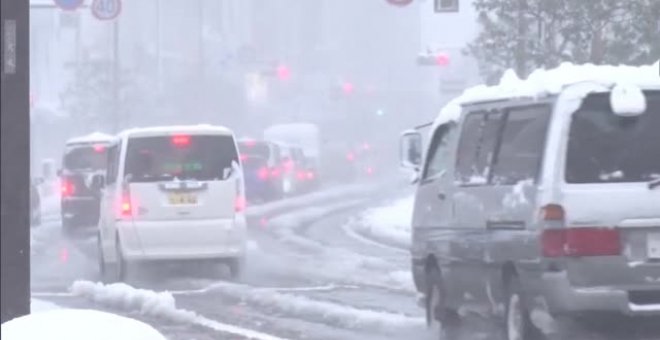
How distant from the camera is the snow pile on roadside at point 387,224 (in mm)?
30922

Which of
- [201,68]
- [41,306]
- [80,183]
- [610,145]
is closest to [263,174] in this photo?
[80,183]

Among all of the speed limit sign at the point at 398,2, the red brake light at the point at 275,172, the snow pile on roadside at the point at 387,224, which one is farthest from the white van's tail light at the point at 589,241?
the red brake light at the point at 275,172

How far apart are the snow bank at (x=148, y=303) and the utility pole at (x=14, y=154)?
19.3 feet

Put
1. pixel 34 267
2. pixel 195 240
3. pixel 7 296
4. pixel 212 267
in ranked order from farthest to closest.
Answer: pixel 34 267
pixel 212 267
pixel 195 240
pixel 7 296

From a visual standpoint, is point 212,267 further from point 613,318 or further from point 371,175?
point 371,175

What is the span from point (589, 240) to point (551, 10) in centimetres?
1521

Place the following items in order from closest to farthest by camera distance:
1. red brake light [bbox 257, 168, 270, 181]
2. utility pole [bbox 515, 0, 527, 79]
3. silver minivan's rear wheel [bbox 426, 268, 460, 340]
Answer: silver minivan's rear wheel [bbox 426, 268, 460, 340]
utility pole [bbox 515, 0, 527, 79]
red brake light [bbox 257, 168, 270, 181]

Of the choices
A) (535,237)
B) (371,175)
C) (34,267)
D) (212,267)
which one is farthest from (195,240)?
(371,175)

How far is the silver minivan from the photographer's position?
36.0 ft

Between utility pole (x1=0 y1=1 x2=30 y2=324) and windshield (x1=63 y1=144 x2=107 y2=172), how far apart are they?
23924 millimetres

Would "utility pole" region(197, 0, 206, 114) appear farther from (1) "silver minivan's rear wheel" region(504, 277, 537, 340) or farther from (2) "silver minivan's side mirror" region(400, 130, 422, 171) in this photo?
(1) "silver minivan's rear wheel" region(504, 277, 537, 340)

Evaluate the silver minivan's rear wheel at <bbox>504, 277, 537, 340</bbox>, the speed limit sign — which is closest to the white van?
the silver minivan's rear wheel at <bbox>504, 277, 537, 340</bbox>

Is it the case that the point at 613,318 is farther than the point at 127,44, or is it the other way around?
the point at 127,44

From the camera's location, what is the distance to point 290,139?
6031cm
